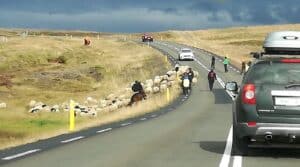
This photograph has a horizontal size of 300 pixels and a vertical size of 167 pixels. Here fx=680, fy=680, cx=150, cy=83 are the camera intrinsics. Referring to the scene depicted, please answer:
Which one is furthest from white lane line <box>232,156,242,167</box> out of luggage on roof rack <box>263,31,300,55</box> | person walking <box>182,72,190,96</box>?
person walking <box>182,72,190,96</box>

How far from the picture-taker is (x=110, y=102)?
4925 cm

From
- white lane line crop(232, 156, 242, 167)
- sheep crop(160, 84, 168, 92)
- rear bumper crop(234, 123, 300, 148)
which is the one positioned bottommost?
sheep crop(160, 84, 168, 92)

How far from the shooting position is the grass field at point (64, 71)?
163 feet

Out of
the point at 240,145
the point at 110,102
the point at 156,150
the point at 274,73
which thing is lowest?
the point at 110,102

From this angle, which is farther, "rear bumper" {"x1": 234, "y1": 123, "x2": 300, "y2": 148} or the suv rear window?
the suv rear window

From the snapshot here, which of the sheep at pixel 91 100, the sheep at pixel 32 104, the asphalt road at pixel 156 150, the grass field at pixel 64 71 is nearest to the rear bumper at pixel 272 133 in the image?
the asphalt road at pixel 156 150

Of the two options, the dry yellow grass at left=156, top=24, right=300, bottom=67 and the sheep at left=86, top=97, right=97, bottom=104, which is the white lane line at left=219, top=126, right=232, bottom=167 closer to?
the sheep at left=86, top=97, right=97, bottom=104

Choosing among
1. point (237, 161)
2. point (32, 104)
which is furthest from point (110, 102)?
point (237, 161)

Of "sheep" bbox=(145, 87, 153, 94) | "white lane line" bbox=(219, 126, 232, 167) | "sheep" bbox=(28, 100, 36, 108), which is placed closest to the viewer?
"white lane line" bbox=(219, 126, 232, 167)

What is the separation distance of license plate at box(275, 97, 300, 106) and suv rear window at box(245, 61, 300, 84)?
0.35m

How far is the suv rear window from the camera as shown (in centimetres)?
1219

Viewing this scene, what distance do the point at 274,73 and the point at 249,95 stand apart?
0.64 m

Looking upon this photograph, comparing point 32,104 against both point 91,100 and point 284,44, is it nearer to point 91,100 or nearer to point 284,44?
point 91,100

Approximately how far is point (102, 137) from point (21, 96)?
3866cm
